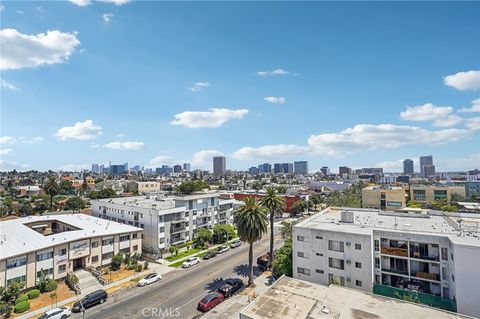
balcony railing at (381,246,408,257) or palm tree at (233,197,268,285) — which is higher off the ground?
palm tree at (233,197,268,285)

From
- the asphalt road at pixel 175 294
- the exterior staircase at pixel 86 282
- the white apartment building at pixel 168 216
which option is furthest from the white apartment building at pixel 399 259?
the exterior staircase at pixel 86 282

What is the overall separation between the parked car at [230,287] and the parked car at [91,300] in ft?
51.0

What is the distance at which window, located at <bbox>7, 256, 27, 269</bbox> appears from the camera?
39.1 metres

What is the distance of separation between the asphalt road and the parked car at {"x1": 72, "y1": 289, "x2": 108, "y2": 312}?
64 centimetres

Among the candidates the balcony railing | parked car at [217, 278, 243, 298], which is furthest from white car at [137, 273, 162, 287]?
the balcony railing

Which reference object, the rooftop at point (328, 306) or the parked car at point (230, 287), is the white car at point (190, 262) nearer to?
the parked car at point (230, 287)

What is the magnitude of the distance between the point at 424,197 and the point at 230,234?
91229mm

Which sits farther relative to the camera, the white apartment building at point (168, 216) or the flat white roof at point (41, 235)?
the white apartment building at point (168, 216)

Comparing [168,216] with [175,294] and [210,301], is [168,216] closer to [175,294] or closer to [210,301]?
[175,294]

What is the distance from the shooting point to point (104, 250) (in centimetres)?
5166

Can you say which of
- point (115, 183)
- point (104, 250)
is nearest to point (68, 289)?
point (104, 250)

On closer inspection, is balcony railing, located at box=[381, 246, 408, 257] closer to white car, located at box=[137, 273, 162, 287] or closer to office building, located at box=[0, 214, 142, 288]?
Answer: white car, located at box=[137, 273, 162, 287]

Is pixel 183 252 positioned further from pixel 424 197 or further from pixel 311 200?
pixel 424 197

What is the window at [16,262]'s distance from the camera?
1539 inches
